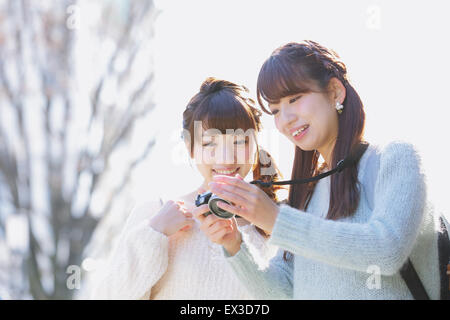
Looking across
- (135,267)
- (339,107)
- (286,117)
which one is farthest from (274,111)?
(135,267)

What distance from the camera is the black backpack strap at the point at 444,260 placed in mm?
1326

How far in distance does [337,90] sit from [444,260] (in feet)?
1.83

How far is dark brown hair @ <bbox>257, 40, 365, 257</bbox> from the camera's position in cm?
150

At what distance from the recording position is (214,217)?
5.25ft

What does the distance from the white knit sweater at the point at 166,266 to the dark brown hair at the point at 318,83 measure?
0.41 metres

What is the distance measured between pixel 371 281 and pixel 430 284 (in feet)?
0.45

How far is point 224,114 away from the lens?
183 centimetres

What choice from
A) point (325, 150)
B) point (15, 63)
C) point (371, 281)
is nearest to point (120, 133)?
point (15, 63)

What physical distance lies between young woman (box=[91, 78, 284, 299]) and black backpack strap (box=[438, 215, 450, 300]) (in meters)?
0.61

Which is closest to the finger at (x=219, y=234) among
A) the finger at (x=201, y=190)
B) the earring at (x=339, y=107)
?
the finger at (x=201, y=190)

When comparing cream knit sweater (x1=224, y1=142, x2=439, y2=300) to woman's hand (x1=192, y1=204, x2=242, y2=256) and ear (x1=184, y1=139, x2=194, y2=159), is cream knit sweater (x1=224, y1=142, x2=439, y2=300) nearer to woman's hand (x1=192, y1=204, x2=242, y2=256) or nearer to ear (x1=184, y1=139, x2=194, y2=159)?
woman's hand (x1=192, y1=204, x2=242, y2=256)

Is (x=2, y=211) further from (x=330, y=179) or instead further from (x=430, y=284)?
(x=430, y=284)

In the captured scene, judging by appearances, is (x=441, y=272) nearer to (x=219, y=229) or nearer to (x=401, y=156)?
(x=401, y=156)

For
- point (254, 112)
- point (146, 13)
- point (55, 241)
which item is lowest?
point (55, 241)
